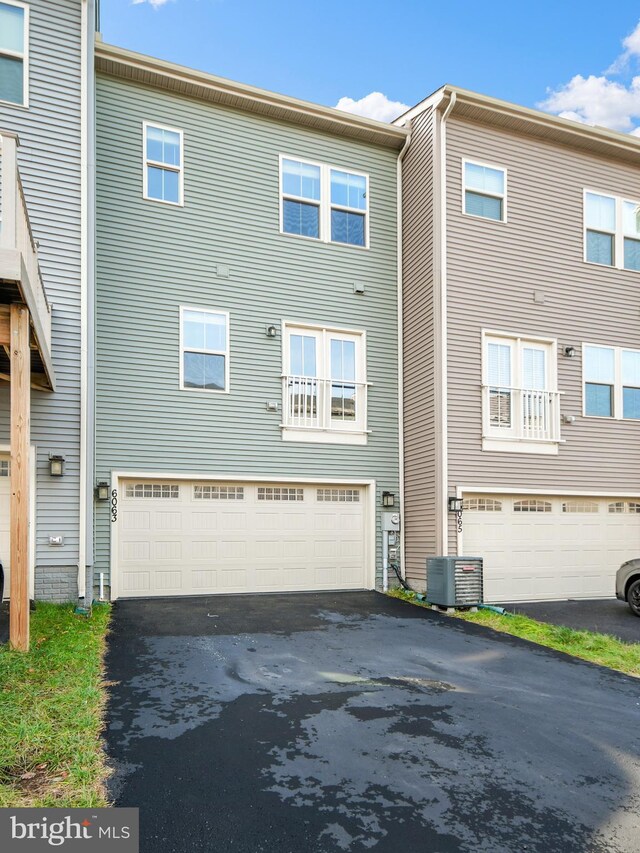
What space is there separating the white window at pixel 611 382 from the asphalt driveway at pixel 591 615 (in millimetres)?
3334

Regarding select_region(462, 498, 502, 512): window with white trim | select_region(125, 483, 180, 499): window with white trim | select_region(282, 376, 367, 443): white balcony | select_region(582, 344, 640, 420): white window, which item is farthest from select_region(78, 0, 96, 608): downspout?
select_region(582, 344, 640, 420): white window

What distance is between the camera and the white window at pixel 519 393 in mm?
10531

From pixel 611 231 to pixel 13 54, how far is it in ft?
33.7

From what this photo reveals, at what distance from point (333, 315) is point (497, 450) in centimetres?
359

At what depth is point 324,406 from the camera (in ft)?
34.7

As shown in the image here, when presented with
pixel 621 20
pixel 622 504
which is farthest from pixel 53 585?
pixel 621 20

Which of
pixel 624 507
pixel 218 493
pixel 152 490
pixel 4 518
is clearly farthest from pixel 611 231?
pixel 4 518

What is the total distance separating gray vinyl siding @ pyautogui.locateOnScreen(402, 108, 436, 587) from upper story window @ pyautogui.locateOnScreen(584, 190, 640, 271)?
3256 mm

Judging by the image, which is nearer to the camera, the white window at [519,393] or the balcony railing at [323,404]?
the balcony railing at [323,404]

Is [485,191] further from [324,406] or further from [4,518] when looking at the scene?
[4,518]

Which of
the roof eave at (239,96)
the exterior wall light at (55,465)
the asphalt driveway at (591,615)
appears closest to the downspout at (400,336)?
the roof eave at (239,96)

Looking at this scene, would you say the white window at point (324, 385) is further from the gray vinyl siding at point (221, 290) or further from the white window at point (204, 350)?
the white window at point (204, 350)

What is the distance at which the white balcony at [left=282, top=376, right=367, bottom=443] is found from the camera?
1035 centimetres

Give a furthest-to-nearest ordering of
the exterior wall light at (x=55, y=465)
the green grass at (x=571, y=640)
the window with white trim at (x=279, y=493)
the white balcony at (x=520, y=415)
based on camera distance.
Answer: the white balcony at (x=520, y=415)
the window with white trim at (x=279, y=493)
the exterior wall light at (x=55, y=465)
the green grass at (x=571, y=640)
